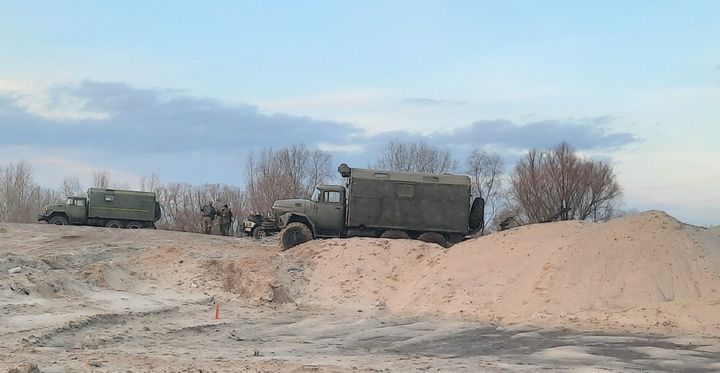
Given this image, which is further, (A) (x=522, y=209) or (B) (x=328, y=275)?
(A) (x=522, y=209)

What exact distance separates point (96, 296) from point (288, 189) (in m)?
47.2

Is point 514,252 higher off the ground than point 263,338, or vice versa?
point 514,252

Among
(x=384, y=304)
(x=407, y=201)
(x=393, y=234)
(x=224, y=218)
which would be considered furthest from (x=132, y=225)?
(x=384, y=304)

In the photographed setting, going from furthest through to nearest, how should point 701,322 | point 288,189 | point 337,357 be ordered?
point 288,189 < point 701,322 < point 337,357

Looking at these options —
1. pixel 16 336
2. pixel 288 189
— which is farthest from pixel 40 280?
pixel 288 189

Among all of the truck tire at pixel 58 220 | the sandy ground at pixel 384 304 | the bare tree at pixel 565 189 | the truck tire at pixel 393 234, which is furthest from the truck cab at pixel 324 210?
the bare tree at pixel 565 189

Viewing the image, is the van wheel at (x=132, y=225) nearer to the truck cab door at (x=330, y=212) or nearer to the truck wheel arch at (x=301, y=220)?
the truck wheel arch at (x=301, y=220)

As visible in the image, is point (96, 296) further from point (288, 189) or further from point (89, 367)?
point (288, 189)

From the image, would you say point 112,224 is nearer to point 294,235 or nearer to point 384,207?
point 294,235

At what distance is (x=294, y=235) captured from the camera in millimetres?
24562

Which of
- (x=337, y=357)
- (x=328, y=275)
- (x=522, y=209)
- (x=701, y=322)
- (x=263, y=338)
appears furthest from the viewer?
(x=522, y=209)

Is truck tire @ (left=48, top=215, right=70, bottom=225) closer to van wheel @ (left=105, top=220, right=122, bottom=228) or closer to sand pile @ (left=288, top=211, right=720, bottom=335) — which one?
van wheel @ (left=105, top=220, right=122, bottom=228)

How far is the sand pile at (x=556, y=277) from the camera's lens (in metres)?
14.9

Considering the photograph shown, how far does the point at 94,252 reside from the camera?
22.8 m
